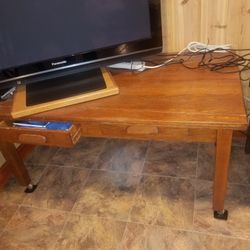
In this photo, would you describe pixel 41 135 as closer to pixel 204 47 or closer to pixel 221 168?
pixel 221 168

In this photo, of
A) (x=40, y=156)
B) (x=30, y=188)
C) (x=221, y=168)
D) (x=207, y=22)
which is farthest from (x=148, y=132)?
(x=40, y=156)

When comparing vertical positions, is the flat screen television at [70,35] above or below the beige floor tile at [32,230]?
above

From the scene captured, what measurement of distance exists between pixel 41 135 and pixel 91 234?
0.54 meters

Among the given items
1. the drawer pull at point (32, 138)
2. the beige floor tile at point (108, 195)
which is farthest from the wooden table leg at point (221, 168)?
the drawer pull at point (32, 138)

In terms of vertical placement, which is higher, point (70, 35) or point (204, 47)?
point (70, 35)

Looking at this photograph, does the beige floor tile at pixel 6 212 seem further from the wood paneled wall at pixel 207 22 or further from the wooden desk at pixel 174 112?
the wood paneled wall at pixel 207 22

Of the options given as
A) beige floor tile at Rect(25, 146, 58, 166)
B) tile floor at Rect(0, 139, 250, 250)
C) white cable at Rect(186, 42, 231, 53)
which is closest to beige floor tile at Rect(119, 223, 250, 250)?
tile floor at Rect(0, 139, 250, 250)

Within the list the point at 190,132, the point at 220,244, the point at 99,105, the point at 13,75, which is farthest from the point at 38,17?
the point at 220,244

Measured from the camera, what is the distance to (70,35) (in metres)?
1.12

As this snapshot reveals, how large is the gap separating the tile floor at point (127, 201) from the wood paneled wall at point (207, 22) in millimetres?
630

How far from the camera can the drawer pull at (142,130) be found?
101 centimetres

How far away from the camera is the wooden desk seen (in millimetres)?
950

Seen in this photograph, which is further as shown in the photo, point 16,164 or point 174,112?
point 16,164

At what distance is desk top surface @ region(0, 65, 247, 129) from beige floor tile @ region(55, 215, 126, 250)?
0.58 metres
